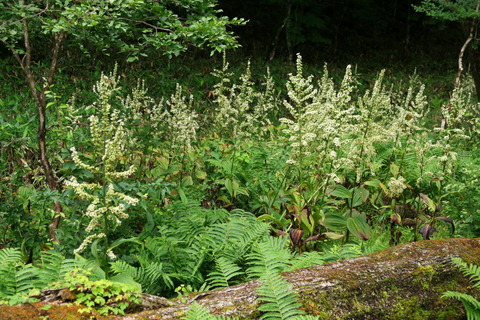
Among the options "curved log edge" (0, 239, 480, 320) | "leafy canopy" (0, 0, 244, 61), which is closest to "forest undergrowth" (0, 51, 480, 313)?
"curved log edge" (0, 239, 480, 320)

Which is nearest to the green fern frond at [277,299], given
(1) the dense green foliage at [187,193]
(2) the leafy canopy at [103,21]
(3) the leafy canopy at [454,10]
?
(1) the dense green foliage at [187,193]

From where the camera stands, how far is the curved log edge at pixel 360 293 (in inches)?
94.2

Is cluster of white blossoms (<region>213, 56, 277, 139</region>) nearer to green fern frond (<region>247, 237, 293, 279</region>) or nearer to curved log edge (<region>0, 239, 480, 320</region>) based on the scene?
green fern frond (<region>247, 237, 293, 279</region>)

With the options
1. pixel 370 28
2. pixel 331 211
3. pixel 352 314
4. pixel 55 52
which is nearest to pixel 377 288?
pixel 352 314

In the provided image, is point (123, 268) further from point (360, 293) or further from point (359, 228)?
point (359, 228)

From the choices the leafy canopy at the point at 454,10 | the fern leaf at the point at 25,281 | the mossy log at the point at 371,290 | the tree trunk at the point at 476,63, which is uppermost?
the leafy canopy at the point at 454,10

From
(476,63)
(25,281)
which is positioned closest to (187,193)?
(25,281)

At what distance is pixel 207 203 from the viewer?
18.2 feet

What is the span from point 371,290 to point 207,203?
308cm

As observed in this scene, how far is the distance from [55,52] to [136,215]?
6.78 feet

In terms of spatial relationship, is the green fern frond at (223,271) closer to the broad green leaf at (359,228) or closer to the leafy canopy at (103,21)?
the broad green leaf at (359,228)

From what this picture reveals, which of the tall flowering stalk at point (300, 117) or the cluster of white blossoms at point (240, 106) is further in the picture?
the cluster of white blossoms at point (240, 106)

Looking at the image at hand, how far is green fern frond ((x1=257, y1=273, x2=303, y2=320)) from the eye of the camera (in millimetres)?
2369

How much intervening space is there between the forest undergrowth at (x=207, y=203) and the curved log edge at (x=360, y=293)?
16 centimetres
